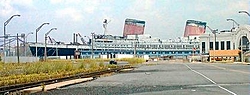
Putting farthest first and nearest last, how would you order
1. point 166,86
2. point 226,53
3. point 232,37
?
point 232,37, point 226,53, point 166,86

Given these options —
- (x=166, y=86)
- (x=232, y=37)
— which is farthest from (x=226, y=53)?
(x=166, y=86)

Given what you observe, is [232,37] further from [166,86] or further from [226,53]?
[166,86]

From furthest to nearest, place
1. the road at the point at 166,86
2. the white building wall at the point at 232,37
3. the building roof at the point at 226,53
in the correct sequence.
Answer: the white building wall at the point at 232,37 → the building roof at the point at 226,53 → the road at the point at 166,86

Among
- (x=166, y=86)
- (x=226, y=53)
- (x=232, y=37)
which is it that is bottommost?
(x=166, y=86)

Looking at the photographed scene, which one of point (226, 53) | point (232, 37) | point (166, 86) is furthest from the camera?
point (232, 37)

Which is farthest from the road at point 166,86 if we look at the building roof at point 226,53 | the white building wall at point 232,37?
the white building wall at point 232,37

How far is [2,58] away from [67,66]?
31.6 metres

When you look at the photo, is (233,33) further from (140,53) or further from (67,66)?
(67,66)

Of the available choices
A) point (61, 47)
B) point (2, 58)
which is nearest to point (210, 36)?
point (61, 47)

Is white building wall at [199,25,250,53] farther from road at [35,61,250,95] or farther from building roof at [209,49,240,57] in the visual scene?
road at [35,61,250,95]

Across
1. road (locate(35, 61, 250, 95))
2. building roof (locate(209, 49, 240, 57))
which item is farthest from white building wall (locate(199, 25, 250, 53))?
road (locate(35, 61, 250, 95))

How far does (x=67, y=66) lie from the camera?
154 feet

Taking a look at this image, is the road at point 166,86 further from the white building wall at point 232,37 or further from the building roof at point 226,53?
the white building wall at point 232,37

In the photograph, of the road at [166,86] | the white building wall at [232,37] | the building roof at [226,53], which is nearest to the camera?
the road at [166,86]
